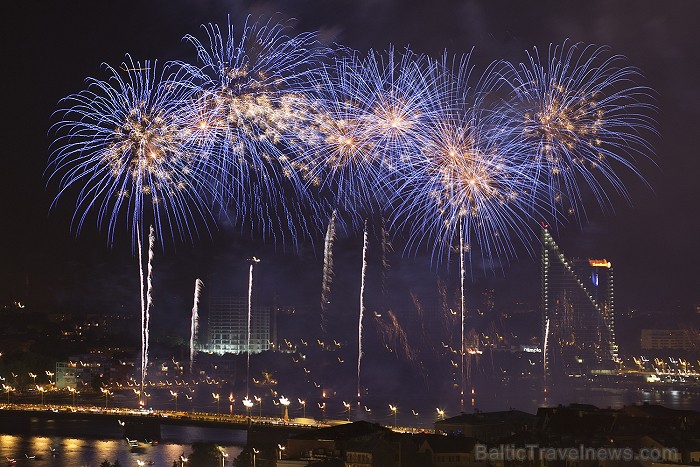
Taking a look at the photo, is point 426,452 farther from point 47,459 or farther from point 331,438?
point 47,459

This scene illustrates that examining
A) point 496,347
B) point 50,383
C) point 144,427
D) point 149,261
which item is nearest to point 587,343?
point 496,347

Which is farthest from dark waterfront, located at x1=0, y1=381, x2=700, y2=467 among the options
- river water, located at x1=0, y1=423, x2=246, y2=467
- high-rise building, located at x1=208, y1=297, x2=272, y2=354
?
high-rise building, located at x1=208, y1=297, x2=272, y2=354

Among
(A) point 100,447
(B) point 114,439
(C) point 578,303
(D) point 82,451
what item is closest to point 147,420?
(B) point 114,439

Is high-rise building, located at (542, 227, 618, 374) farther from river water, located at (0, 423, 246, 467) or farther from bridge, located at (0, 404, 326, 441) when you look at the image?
river water, located at (0, 423, 246, 467)

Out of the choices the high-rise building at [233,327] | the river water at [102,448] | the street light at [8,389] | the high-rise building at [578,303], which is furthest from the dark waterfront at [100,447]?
the high-rise building at [578,303]

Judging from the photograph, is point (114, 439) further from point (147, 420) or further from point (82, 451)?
point (82, 451)

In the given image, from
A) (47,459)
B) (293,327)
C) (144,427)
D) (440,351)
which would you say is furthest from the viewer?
(293,327)
